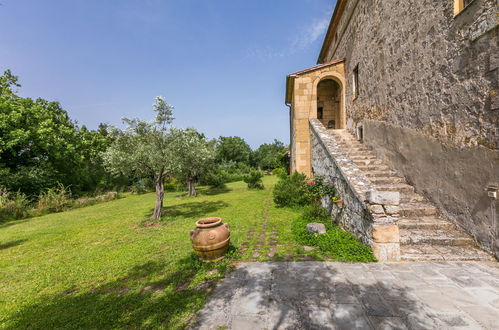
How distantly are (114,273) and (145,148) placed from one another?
451 cm

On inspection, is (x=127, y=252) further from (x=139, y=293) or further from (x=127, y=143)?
(x=127, y=143)

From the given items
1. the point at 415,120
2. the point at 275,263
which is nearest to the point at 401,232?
the point at 275,263

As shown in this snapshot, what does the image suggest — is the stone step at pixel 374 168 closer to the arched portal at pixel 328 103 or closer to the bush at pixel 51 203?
the arched portal at pixel 328 103

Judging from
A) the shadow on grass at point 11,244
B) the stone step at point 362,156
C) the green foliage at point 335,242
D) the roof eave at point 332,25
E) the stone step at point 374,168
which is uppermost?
the roof eave at point 332,25

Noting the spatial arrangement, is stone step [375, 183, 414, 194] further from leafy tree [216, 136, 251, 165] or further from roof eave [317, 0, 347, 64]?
leafy tree [216, 136, 251, 165]

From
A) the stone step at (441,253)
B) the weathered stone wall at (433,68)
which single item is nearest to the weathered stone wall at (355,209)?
the stone step at (441,253)

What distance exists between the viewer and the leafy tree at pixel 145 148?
7.28 metres

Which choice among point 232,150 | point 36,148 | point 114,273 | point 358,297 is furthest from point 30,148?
point 232,150

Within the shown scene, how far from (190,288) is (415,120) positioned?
6.74 m

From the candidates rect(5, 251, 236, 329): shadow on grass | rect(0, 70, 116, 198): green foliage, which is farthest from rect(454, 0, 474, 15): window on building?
rect(0, 70, 116, 198): green foliage

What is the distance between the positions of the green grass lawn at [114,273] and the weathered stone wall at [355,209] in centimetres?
116

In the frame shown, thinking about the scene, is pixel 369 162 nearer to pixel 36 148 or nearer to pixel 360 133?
pixel 360 133

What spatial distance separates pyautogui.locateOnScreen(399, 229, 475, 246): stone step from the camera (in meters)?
3.88

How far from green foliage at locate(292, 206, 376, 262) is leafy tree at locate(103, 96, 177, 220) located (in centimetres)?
528
